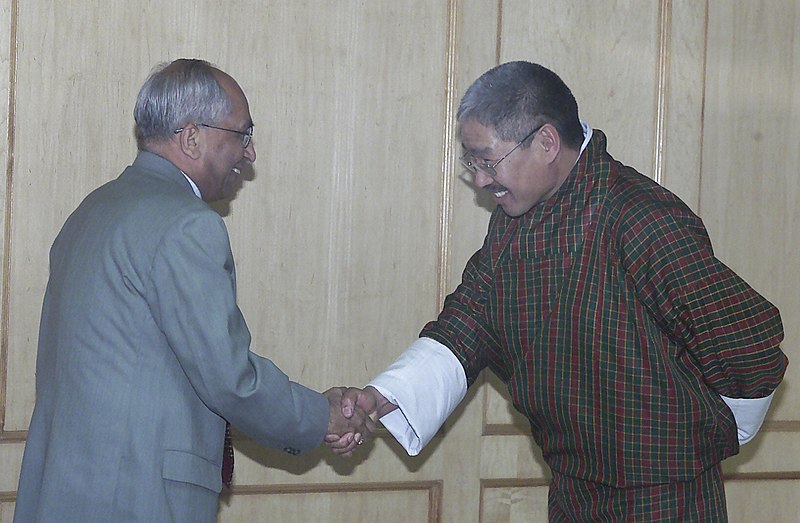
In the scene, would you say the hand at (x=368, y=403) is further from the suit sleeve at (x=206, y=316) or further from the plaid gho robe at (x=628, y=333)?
the suit sleeve at (x=206, y=316)

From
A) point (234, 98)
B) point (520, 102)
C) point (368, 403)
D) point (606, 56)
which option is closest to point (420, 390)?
point (368, 403)

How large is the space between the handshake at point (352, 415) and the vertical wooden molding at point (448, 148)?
0.52 metres

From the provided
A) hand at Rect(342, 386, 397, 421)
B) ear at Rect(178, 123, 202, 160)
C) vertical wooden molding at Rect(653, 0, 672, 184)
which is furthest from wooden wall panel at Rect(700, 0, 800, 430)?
ear at Rect(178, 123, 202, 160)

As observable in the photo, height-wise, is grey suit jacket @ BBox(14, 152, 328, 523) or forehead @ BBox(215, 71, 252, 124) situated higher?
forehead @ BBox(215, 71, 252, 124)

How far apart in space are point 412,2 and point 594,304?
3.72 ft

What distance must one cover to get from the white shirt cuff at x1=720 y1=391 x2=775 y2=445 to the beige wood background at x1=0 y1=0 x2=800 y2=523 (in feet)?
2.98

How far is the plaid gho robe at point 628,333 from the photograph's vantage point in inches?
86.0

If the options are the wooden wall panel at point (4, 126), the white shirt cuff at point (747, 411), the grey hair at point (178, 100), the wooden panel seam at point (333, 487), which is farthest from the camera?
the wooden panel seam at point (333, 487)

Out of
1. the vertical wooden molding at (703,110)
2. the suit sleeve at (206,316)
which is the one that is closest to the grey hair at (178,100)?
the suit sleeve at (206,316)

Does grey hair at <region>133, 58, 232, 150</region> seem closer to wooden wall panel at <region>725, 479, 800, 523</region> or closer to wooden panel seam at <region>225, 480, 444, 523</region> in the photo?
wooden panel seam at <region>225, 480, 444, 523</region>

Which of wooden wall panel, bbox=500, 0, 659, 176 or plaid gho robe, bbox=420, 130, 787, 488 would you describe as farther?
wooden wall panel, bbox=500, 0, 659, 176

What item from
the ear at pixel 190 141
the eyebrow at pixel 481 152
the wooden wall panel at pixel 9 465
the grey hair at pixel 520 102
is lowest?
the wooden wall panel at pixel 9 465

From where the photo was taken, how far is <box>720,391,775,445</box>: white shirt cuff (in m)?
2.26

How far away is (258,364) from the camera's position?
211 centimetres
